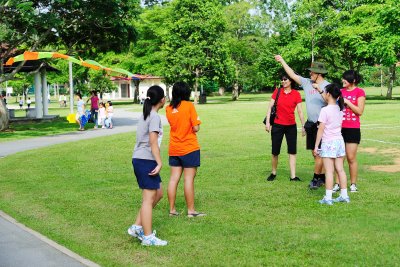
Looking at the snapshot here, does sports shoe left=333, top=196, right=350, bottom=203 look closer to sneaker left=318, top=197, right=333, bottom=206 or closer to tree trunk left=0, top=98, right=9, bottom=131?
sneaker left=318, top=197, right=333, bottom=206

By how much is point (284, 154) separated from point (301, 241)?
8.77 metres

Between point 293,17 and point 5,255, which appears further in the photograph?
point 293,17

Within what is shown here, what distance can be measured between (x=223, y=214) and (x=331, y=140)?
6.48 ft

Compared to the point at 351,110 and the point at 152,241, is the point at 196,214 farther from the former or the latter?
the point at 351,110

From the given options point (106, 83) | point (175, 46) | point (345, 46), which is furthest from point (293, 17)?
point (106, 83)

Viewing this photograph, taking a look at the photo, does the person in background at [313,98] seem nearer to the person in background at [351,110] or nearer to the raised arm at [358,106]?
the person in background at [351,110]

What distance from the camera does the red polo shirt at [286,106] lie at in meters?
10.1

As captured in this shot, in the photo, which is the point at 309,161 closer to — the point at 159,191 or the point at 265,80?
the point at 159,191

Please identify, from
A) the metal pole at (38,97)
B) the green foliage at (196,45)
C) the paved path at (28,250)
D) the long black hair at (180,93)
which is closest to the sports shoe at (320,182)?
the long black hair at (180,93)

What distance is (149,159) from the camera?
20.7 ft

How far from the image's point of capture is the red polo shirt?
10.1 meters

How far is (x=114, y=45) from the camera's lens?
28875 millimetres

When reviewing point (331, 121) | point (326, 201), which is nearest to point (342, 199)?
point (326, 201)

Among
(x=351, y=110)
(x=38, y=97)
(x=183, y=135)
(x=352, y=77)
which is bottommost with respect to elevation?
(x=183, y=135)
